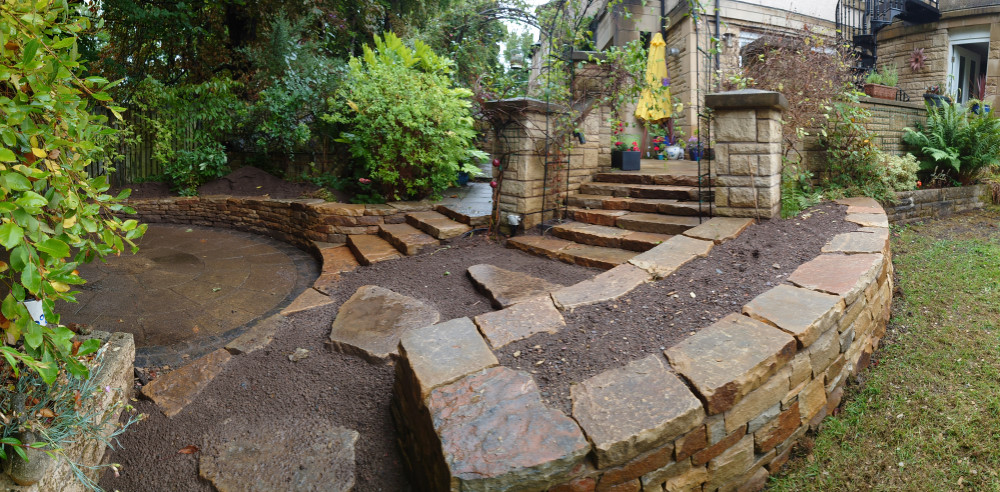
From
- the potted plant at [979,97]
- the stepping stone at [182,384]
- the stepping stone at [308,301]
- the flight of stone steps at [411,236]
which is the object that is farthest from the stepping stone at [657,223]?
the potted plant at [979,97]

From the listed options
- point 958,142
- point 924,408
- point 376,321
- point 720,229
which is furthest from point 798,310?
point 958,142

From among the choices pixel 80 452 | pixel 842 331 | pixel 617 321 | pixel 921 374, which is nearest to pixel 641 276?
pixel 617 321

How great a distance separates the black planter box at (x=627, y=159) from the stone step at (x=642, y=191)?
520 mm

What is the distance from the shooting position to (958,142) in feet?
21.6

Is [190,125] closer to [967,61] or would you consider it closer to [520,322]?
[520,322]

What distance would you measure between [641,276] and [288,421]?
6.75 ft

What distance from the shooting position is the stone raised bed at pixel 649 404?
1.66 meters

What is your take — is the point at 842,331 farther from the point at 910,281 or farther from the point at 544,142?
the point at 544,142

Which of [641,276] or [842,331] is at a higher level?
[641,276]

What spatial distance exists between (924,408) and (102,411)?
373 cm

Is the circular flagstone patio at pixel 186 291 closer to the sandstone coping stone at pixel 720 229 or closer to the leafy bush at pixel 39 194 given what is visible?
the leafy bush at pixel 39 194

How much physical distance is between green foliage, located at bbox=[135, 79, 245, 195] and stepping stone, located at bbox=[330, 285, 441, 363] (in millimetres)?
4903

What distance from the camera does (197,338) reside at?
3.24 metres

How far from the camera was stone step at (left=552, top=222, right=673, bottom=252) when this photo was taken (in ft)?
13.1
